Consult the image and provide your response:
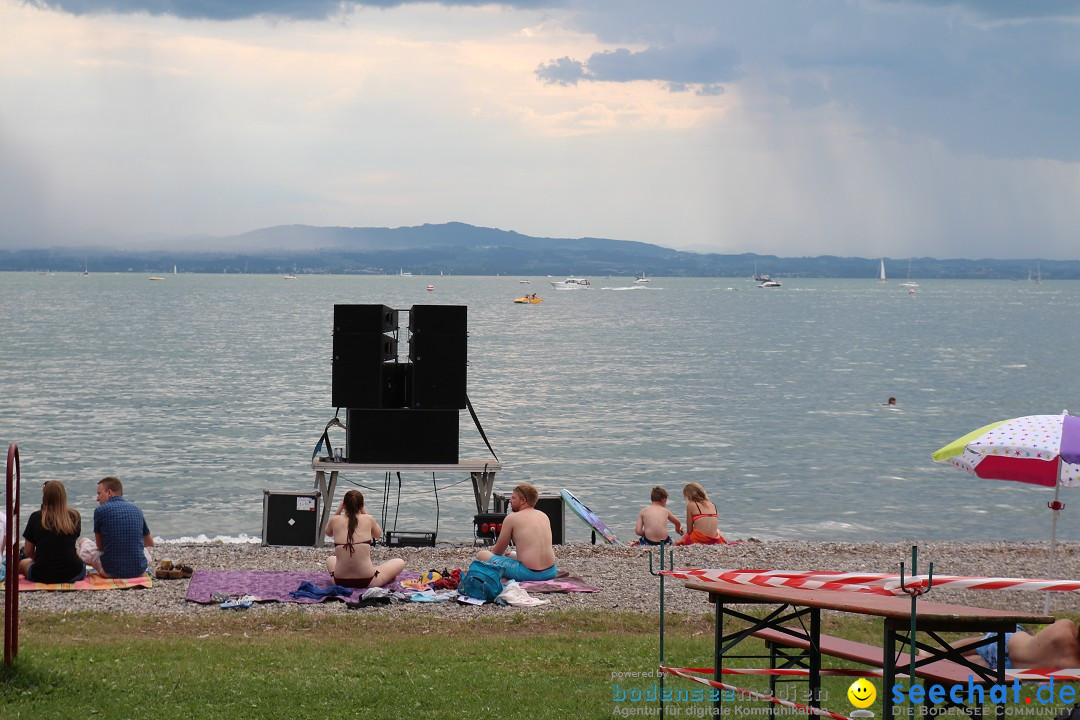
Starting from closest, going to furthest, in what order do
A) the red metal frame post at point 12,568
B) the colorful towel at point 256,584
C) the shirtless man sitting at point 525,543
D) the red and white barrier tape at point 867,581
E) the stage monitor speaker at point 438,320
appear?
the red and white barrier tape at point 867,581, the red metal frame post at point 12,568, the colorful towel at point 256,584, the shirtless man sitting at point 525,543, the stage monitor speaker at point 438,320

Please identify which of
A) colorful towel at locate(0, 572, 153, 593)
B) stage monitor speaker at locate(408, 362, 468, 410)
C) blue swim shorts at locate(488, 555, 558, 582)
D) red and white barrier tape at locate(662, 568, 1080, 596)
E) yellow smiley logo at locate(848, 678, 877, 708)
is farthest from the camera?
stage monitor speaker at locate(408, 362, 468, 410)

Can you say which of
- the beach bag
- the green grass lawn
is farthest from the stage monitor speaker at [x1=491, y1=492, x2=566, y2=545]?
the green grass lawn

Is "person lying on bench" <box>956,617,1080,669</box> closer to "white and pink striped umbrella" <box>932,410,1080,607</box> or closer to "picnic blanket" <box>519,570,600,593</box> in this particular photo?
"white and pink striped umbrella" <box>932,410,1080,607</box>

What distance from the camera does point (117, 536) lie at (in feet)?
37.0

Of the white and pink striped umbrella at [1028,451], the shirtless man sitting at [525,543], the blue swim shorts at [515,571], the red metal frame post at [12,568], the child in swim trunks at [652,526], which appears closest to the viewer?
the red metal frame post at [12,568]

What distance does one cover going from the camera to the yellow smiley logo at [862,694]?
604 centimetres

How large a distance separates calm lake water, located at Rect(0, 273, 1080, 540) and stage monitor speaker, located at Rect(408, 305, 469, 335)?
237 inches

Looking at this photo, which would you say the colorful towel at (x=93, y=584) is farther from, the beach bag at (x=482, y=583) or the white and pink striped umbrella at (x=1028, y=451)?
the white and pink striped umbrella at (x=1028, y=451)

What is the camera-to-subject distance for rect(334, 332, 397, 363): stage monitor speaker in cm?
1512

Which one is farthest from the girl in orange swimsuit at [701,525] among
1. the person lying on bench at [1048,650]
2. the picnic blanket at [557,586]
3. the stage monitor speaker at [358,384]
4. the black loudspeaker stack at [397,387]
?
the person lying on bench at [1048,650]

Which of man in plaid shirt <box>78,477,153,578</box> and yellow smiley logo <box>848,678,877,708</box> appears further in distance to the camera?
man in plaid shirt <box>78,477,153,578</box>

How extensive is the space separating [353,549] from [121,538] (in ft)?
7.15

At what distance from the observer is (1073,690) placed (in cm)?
732

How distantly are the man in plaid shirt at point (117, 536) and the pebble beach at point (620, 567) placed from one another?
1.07 ft
